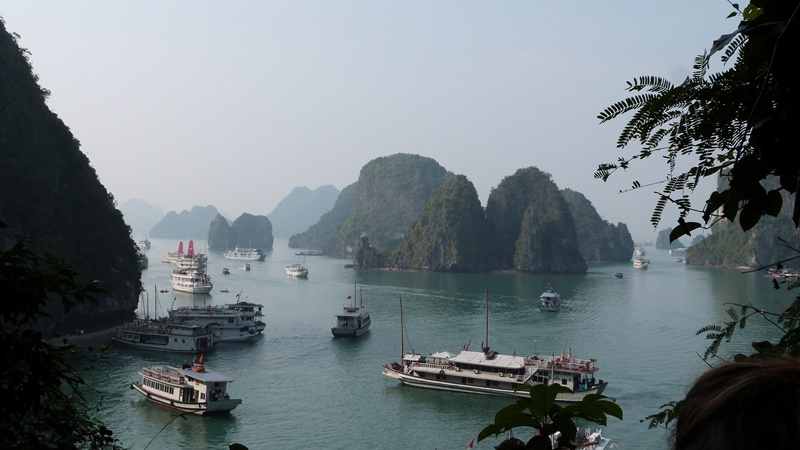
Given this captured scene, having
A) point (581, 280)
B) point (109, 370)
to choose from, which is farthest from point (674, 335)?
point (581, 280)

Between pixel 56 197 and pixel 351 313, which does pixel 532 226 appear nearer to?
pixel 351 313

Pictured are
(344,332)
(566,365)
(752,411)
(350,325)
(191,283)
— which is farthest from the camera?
(191,283)

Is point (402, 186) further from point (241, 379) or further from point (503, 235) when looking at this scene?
point (241, 379)

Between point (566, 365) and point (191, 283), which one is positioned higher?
point (191, 283)

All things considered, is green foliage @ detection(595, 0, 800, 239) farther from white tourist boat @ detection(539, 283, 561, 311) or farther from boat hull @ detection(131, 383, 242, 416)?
white tourist boat @ detection(539, 283, 561, 311)

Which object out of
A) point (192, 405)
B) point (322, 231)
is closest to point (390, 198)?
point (322, 231)

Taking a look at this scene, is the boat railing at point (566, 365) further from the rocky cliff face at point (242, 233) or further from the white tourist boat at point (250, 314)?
the rocky cliff face at point (242, 233)

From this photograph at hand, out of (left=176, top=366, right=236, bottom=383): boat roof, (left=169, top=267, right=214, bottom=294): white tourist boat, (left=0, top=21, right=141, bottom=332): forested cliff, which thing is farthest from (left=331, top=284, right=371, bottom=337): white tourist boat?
(left=169, top=267, right=214, bottom=294): white tourist boat
